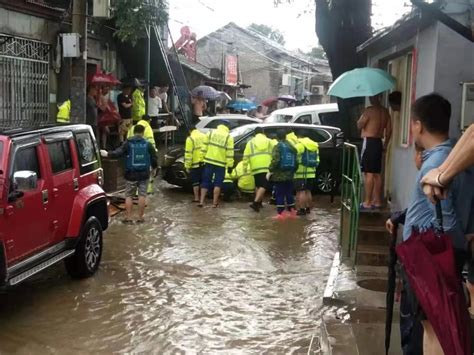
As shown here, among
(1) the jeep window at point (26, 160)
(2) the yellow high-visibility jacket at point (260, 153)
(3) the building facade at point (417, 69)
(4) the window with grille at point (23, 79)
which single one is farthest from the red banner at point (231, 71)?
(1) the jeep window at point (26, 160)

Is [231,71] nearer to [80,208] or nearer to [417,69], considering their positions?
[417,69]

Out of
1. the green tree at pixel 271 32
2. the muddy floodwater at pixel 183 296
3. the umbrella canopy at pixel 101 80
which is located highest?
the green tree at pixel 271 32

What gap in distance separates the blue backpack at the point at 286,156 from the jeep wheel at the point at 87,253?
4.20 meters

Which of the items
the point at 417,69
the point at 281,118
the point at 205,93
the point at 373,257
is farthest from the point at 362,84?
the point at 205,93

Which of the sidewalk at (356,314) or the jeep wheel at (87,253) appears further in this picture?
the jeep wheel at (87,253)

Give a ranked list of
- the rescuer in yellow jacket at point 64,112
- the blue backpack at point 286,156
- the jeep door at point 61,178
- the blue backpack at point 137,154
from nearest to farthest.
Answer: the jeep door at point 61,178 → the blue backpack at point 137,154 → the blue backpack at point 286,156 → the rescuer in yellow jacket at point 64,112

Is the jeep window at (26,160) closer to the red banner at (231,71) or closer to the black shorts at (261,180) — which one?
the black shorts at (261,180)

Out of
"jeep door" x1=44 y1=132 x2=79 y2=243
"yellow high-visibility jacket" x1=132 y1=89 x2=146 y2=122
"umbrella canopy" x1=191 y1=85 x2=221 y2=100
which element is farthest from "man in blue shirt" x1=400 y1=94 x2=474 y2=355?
"umbrella canopy" x1=191 y1=85 x2=221 y2=100

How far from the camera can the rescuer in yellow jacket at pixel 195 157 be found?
12.3 metres

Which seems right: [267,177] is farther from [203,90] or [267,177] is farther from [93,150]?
[203,90]

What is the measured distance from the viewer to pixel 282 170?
1091 centimetres

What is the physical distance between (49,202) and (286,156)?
532 centimetres

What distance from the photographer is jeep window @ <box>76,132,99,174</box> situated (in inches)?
287

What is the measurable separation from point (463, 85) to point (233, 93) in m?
32.0
